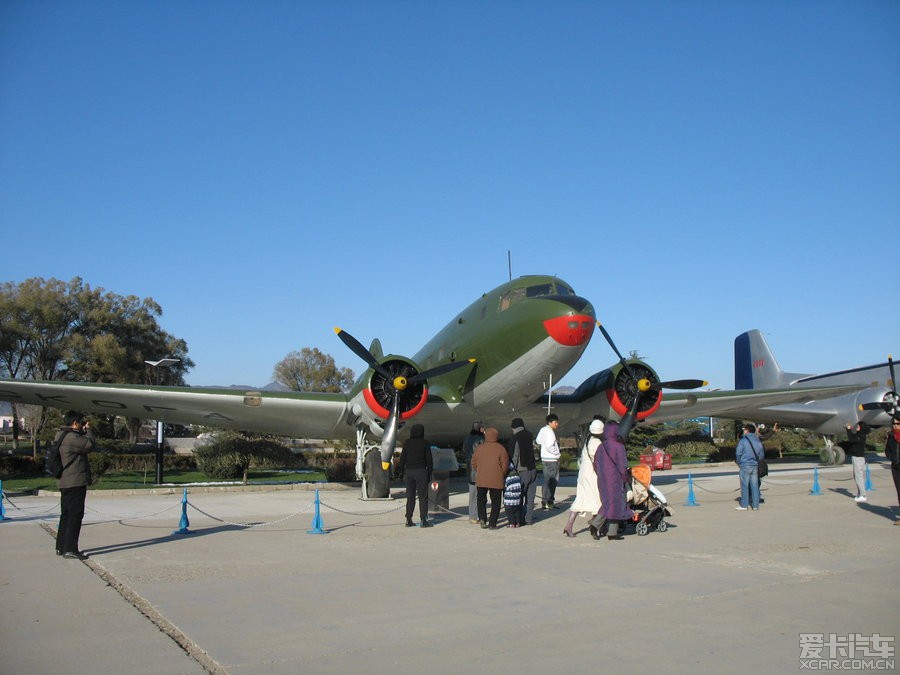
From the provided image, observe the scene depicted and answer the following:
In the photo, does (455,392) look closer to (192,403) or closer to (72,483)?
(192,403)

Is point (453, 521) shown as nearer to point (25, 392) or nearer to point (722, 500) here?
point (722, 500)

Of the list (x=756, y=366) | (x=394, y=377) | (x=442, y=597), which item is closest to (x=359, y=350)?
(x=394, y=377)

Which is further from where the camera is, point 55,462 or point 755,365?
point 755,365

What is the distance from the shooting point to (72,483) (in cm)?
909

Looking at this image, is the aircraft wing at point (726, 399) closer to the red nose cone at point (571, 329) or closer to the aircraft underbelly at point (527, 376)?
the aircraft underbelly at point (527, 376)

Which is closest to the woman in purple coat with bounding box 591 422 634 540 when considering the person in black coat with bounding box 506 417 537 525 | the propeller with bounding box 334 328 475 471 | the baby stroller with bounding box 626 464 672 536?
the baby stroller with bounding box 626 464 672 536

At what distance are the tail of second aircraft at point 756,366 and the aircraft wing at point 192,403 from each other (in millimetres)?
28287

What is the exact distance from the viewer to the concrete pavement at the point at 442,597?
4.82 meters

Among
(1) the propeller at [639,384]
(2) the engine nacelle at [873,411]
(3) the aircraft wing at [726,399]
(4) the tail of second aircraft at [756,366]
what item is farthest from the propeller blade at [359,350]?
(4) the tail of second aircraft at [756,366]

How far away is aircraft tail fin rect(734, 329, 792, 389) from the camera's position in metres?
38.7

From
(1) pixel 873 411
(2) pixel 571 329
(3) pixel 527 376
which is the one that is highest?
(2) pixel 571 329

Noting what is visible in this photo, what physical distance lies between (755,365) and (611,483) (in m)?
33.2

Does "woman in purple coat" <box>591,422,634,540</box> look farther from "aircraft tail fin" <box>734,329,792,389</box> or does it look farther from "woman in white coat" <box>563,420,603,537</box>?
"aircraft tail fin" <box>734,329,792,389</box>

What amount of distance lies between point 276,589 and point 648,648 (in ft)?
12.4
